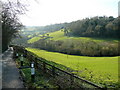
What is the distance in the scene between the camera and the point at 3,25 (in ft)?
79.1

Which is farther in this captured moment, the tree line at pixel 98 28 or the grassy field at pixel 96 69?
the tree line at pixel 98 28

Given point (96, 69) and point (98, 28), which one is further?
point (98, 28)

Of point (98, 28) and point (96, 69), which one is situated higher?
point (98, 28)

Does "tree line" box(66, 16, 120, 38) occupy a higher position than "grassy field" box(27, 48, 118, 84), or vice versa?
"tree line" box(66, 16, 120, 38)

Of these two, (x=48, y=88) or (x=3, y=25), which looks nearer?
(x=48, y=88)

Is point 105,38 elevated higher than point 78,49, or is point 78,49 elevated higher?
point 105,38

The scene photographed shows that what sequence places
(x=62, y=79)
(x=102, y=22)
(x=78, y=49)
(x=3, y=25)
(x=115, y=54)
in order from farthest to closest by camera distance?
1. (x=102, y=22)
2. (x=78, y=49)
3. (x=115, y=54)
4. (x=3, y=25)
5. (x=62, y=79)

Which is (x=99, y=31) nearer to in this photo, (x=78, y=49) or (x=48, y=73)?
(x=78, y=49)

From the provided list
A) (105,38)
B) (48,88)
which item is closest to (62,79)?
(48,88)

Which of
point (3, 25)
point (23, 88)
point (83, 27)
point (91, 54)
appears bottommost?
point (91, 54)

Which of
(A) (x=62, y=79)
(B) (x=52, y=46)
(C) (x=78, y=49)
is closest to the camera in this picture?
(A) (x=62, y=79)

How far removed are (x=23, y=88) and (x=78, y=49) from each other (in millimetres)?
51075

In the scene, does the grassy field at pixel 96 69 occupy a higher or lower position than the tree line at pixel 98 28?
lower

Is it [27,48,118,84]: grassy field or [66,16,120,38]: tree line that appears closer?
[27,48,118,84]: grassy field
